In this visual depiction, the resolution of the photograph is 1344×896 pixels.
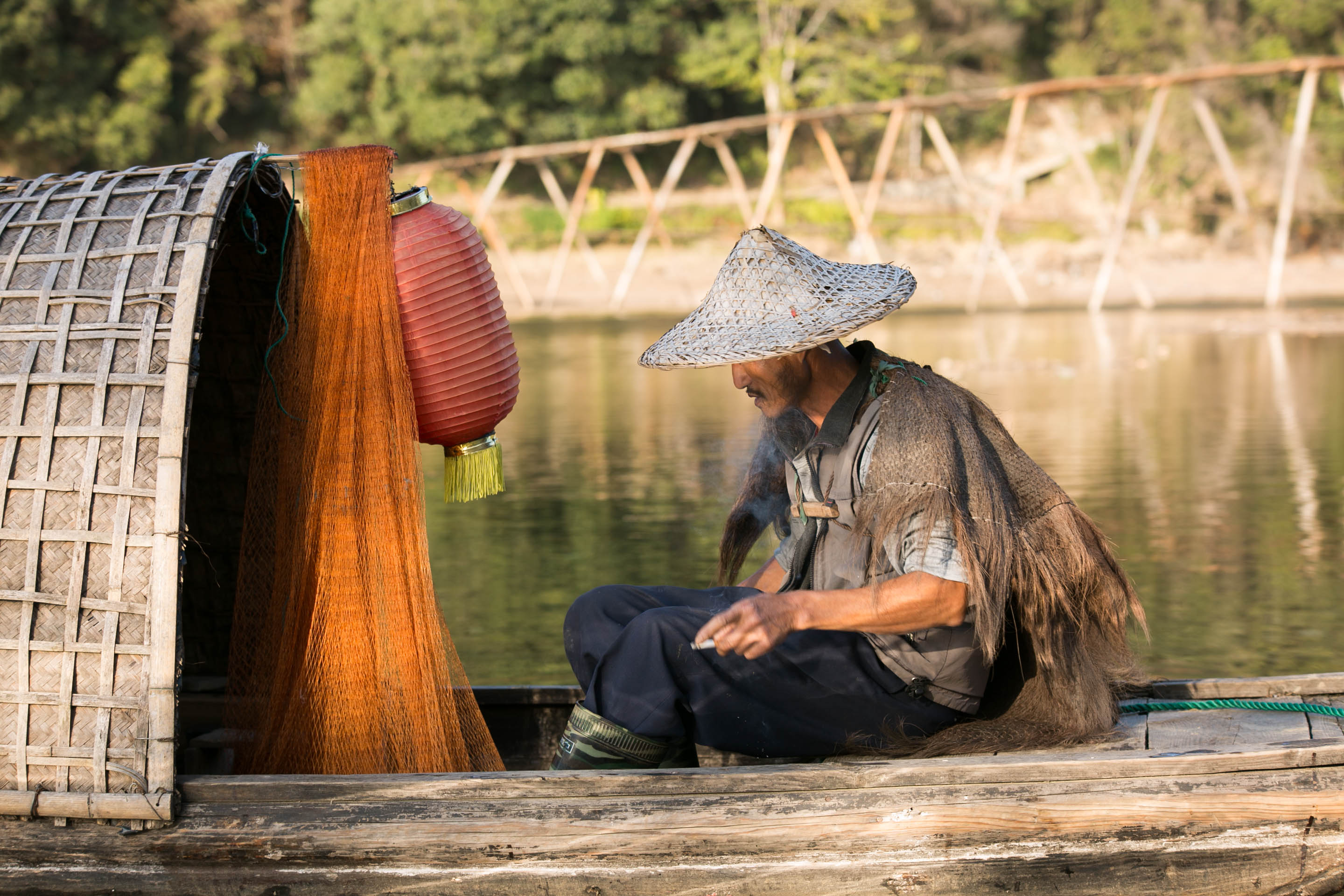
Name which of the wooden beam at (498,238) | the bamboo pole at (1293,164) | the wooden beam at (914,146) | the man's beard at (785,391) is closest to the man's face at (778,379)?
the man's beard at (785,391)

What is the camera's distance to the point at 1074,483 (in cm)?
753

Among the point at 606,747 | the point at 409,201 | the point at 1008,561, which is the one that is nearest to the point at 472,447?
the point at 409,201

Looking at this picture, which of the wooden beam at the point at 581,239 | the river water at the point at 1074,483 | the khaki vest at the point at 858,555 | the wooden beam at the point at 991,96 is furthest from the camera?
the wooden beam at the point at 581,239

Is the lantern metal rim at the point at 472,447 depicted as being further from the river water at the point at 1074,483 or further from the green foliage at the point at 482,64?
the green foliage at the point at 482,64

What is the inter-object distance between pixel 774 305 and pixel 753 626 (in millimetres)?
688

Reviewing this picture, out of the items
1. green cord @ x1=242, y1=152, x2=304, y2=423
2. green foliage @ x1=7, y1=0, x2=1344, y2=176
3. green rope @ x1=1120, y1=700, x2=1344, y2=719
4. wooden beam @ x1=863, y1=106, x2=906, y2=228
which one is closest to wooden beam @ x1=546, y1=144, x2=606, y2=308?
wooden beam @ x1=863, y1=106, x2=906, y2=228

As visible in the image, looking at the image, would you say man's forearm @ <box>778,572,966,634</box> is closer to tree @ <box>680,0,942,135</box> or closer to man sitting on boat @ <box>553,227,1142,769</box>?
man sitting on boat @ <box>553,227,1142,769</box>

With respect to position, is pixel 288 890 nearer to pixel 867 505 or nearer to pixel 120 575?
pixel 120 575

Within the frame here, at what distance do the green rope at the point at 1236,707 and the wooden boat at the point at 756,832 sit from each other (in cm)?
27

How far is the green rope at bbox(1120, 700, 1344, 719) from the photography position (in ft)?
9.05

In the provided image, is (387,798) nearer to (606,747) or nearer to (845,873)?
(606,747)

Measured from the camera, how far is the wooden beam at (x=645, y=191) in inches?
746

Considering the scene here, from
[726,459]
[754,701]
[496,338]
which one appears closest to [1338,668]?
[754,701]

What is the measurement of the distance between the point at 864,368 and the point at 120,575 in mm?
1522
